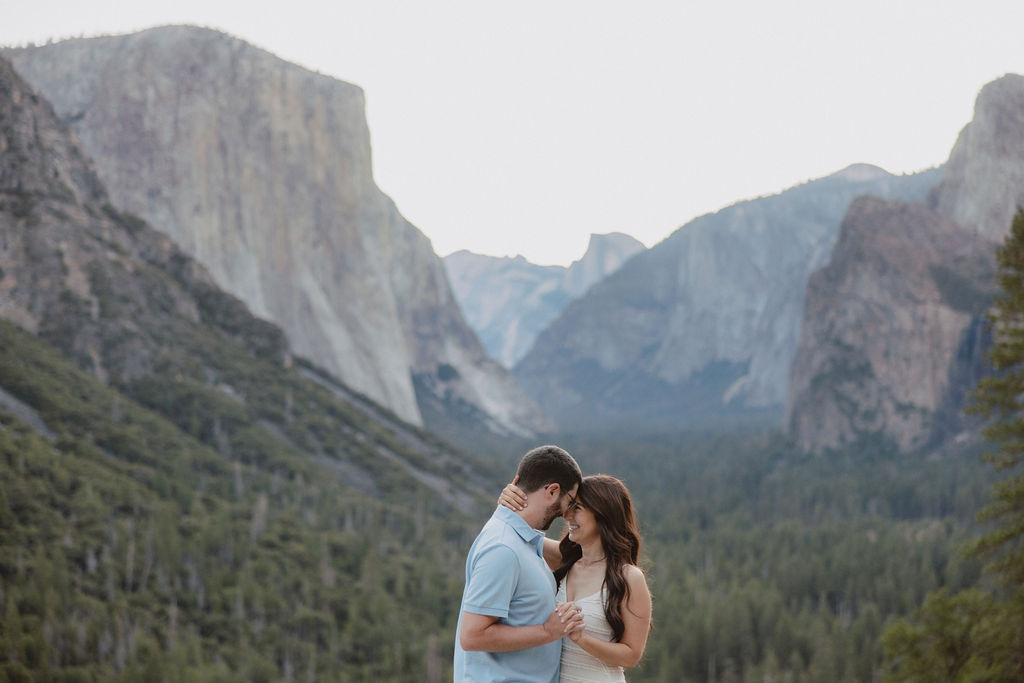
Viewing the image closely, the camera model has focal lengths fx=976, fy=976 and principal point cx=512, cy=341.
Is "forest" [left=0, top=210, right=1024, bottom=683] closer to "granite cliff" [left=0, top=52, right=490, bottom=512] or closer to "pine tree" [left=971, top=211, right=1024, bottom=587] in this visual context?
"pine tree" [left=971, top=211, right=1024, bottom=587]

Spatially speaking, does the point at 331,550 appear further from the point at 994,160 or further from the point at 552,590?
the point at 994,160

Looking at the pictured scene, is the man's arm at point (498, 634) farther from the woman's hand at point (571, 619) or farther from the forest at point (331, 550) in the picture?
the forest at point (331, 550)

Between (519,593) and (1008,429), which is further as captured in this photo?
(1008,429)

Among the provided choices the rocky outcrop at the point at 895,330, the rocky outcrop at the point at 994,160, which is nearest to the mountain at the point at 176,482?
the rocky outcrop at the point at 895,330

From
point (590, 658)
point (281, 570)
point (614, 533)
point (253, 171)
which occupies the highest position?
point (253, 171)

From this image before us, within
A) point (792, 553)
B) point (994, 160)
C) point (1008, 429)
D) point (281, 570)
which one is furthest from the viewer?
point (994, 160)

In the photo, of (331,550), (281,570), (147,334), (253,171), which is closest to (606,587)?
(281,570)

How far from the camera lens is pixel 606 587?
6.83 m

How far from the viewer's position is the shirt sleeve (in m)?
6.17

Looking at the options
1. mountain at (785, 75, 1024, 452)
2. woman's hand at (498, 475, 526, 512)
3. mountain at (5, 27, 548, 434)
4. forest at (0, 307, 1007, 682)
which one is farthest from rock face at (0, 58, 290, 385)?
mountain at (785, 75, 1024, 452)

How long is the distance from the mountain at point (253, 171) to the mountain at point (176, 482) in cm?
1043

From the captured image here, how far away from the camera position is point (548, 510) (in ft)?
21.6

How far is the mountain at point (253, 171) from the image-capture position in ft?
366

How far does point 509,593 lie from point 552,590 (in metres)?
0.49
